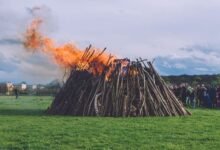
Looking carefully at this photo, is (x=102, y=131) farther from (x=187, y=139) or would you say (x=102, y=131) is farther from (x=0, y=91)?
(x=0, y=91)

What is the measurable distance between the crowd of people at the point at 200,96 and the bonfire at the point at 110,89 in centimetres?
1182

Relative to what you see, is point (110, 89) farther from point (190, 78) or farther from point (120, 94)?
point (190, 78)

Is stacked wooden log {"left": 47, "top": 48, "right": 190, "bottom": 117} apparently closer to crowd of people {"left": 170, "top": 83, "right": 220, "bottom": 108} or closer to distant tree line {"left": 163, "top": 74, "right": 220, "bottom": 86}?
crowd of people {"left": 170, "top": 83, "right": 220, "bottom": 108}

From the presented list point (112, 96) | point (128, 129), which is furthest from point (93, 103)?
point (128, 129)

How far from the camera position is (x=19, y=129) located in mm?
19031

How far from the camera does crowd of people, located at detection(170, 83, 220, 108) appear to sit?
3930 cm

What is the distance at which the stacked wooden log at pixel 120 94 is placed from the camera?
26.9m

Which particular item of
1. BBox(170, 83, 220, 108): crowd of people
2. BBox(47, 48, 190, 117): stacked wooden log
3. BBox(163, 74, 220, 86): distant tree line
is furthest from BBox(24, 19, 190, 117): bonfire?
BBox(163, 74, 220, 86): distant tree line

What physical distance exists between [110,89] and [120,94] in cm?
57

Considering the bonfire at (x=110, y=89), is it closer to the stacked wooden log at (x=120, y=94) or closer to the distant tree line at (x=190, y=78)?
the stacked wooden log at (x=120, y=94)

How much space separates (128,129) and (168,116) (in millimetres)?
7936

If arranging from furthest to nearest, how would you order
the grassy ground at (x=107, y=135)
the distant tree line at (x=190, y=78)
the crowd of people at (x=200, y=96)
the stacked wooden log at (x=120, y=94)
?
the distant tree line at (x=190, y=78)
the crowd of people at (x=200, y=96)
the stacked wooden log at (x=120, y=94)
the grassy ground at (x=107, y=135)

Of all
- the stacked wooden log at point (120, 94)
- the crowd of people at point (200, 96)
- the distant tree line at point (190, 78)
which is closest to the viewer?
the stacked wooden log at point (120, 94)

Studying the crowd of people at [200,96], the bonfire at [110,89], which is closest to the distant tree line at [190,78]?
the crowd of people at [200,96]
